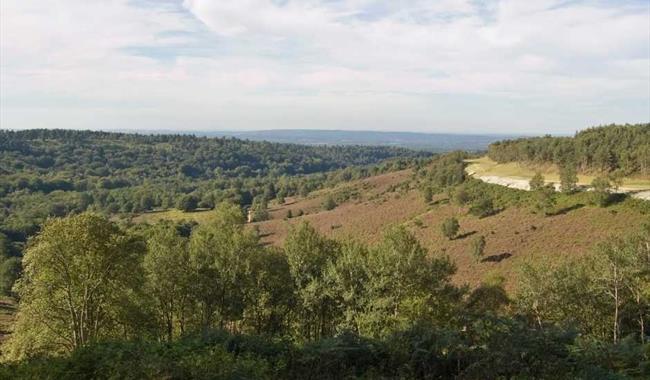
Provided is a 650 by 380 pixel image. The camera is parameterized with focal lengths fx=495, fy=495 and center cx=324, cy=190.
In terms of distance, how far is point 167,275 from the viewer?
26906 mm

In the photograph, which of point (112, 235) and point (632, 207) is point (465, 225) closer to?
point (632, 207)

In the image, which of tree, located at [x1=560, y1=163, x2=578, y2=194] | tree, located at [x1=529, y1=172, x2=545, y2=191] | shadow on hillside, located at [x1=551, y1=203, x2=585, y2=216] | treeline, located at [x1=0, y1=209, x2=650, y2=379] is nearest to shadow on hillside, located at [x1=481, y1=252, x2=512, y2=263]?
shadow on hillside, located at [x1=551, y1=203, x2=585, y2=216]

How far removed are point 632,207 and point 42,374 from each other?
264 feet

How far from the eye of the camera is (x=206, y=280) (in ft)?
90.4

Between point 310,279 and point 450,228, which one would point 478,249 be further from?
point 310,279

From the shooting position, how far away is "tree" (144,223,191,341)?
87.7 feet

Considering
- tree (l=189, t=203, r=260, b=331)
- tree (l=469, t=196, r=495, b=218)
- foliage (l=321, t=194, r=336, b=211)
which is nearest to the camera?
tree (l=189, t=203, r=260, b=331)

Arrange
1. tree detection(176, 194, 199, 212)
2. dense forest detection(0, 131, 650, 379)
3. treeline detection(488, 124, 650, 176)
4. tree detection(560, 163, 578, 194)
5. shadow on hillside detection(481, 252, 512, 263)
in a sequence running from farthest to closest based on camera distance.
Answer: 1. tree detection(176, 194, 199, 212)
2. treeline detection(488, 124, 650, 176)
3. tree detection(560, 163, 578, 194)
4. shadow on hillside detection(481, 252, 512, 263)
5. dense forest detection(0, 131, 650, 379)

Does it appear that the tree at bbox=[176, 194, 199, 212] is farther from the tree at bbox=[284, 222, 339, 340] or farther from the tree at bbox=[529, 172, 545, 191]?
the tree at bbox=[284, 222, 339, 340]

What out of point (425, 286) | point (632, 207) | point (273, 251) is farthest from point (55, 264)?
point (632, 207)

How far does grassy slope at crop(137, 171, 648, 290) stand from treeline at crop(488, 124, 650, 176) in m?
24.7

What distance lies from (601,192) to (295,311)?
66.9 m

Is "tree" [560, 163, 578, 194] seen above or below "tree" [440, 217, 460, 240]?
above

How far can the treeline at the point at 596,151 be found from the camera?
95.6 metres
